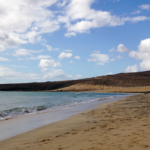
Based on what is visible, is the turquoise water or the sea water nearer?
the sea water

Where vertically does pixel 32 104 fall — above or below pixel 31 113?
below

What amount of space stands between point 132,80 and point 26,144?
117809mm

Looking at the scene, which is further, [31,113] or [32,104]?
[32,104]

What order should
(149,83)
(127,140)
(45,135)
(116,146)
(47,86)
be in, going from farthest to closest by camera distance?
(47,86), (149,83), (45,135), (127,140), (116,146)

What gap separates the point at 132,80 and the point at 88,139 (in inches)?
4609

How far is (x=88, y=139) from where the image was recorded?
579 cm

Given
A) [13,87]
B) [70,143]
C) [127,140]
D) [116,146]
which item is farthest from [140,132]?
[13,87]

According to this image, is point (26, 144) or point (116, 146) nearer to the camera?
point (116, 146)

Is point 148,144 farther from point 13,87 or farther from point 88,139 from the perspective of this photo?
point 13,87

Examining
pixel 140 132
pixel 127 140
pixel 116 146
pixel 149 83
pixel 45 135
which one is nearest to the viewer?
pixel 116 146

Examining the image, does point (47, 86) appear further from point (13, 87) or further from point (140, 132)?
point (140, 132)

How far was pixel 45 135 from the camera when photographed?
6781 mm

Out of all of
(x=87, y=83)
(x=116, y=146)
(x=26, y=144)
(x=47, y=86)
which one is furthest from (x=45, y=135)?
(x=47, y=86)

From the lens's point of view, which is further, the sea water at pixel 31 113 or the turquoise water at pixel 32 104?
the turquoise water at pixel 32 104
